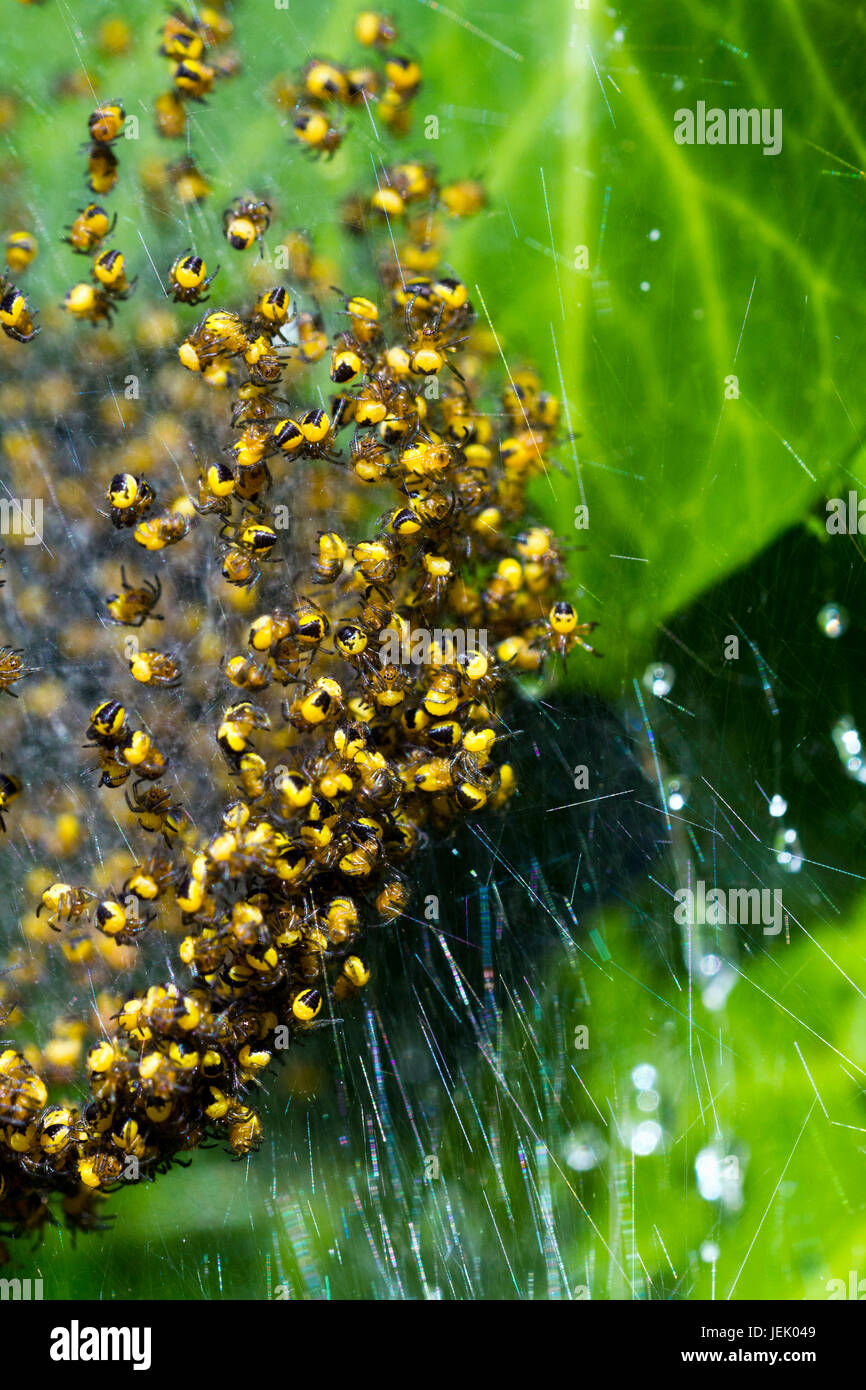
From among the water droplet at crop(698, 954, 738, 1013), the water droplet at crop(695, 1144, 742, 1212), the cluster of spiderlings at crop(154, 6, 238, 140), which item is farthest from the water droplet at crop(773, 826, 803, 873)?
the cluster of spiderlings at crop(154, 6, 238, 140)

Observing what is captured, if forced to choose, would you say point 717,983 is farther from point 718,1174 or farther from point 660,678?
point 660,678

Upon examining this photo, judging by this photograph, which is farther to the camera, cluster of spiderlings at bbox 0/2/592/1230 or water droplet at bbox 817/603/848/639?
water droplet at bbox 817/603/848/639
